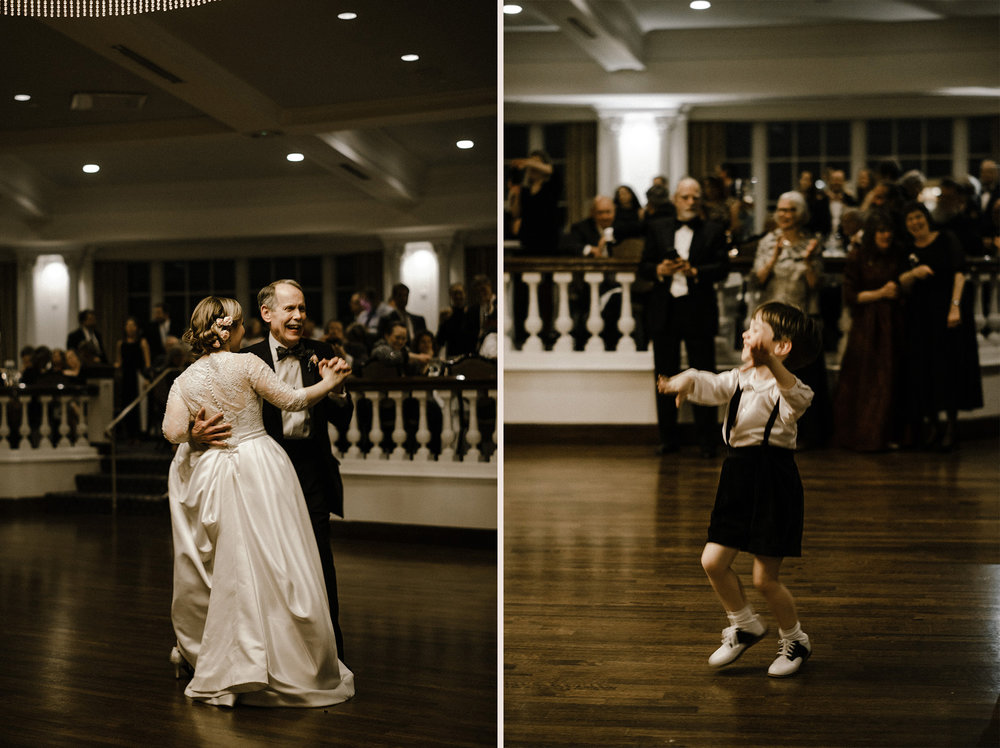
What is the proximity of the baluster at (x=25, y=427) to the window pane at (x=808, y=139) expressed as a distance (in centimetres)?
905

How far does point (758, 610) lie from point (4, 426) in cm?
A: 238

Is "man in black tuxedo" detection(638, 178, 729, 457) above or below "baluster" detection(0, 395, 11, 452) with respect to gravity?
above

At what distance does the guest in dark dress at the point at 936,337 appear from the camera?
437cm

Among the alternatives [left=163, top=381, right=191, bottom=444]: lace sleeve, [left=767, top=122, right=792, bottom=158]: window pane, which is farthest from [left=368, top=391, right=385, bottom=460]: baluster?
[left=767, top=122, right=792, bottom=158]: window pane

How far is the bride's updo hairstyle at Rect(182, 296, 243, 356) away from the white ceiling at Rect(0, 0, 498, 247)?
304mm

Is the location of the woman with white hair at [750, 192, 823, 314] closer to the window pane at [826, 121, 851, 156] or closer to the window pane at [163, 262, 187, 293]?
the window pane at [163, 262, 187, 293]

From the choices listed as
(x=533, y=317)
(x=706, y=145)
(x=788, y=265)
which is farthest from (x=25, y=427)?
(x=706, y=145)

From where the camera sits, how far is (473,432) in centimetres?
310

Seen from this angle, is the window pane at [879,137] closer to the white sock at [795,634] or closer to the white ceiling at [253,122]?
the white ceiling at [253,122]

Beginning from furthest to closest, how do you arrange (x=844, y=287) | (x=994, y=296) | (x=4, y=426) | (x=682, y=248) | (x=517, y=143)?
(x=517, y=143) < (x=994, y=296) < (x=844, y=287) < (x=682, y=248) < (x=4, y=426)

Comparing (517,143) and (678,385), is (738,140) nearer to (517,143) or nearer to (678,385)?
(517,143)

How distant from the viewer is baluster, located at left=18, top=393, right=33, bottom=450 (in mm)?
3188

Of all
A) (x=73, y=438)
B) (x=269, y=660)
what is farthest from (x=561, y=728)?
(x=73, y=438)

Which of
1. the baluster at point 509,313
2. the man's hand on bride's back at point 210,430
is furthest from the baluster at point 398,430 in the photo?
the baluster at point 509,313
